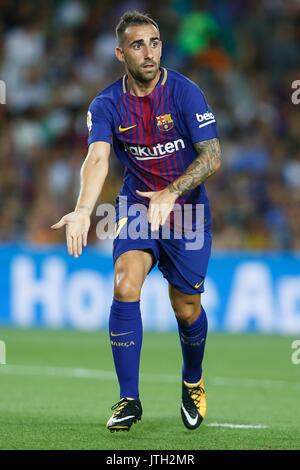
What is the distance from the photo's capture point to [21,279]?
1477 centimetres

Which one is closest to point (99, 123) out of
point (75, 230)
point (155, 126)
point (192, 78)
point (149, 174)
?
point (155, 126)

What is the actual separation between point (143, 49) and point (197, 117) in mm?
517

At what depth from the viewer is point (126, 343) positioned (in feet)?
20.8

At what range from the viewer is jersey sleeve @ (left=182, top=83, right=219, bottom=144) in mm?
6457

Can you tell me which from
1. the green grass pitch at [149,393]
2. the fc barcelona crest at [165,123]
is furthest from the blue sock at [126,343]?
the fc barcelona crest at [165,123]

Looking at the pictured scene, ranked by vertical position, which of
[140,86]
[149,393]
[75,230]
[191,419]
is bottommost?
[149,393]

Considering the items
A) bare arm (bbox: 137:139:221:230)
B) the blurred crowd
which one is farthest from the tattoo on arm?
the blurred crowd

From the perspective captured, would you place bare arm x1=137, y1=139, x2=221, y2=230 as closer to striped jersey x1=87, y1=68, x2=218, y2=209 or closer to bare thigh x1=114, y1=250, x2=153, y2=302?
striped jersey x1=87, y1=68, x2=218, y2=209

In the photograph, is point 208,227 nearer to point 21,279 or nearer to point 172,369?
point 172,369

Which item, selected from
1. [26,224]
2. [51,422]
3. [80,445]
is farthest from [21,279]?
[80,445]

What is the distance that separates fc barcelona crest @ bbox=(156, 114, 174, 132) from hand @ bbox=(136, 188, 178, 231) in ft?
2.06

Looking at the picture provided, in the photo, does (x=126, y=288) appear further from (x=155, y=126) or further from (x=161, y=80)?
(x=161, y=80)

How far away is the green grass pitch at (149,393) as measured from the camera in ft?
19.9

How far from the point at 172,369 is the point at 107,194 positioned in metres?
5.16
